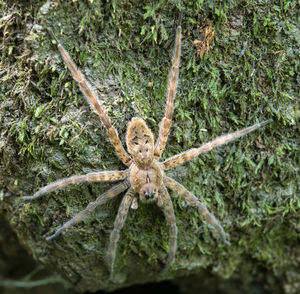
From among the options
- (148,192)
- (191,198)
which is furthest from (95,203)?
(191,198)

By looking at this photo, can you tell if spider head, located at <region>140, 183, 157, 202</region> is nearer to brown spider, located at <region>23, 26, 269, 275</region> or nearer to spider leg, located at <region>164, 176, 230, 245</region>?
brown spider, located at <region>23, 26, 269, 275</region>

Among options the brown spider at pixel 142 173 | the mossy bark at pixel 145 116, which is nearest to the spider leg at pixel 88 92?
the brown spider at pixel 142 173

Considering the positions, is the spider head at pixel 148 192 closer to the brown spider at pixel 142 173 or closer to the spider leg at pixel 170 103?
the brown spider at pixel 142 173

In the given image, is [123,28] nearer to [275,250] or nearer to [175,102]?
[175,102]

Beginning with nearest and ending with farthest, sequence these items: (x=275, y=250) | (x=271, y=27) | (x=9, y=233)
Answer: (x=271, y=27) < (x=275, y=250) < (x=9, y=233)

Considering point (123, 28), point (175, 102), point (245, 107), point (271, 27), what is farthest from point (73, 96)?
point (271, 27)

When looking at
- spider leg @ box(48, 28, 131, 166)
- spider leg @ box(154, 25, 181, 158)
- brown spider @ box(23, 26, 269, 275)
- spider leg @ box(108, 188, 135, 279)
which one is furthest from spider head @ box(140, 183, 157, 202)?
spider leg @ box(48, 28, 131, 166)

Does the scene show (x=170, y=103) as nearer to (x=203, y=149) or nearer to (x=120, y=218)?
(x=203, y=149)
